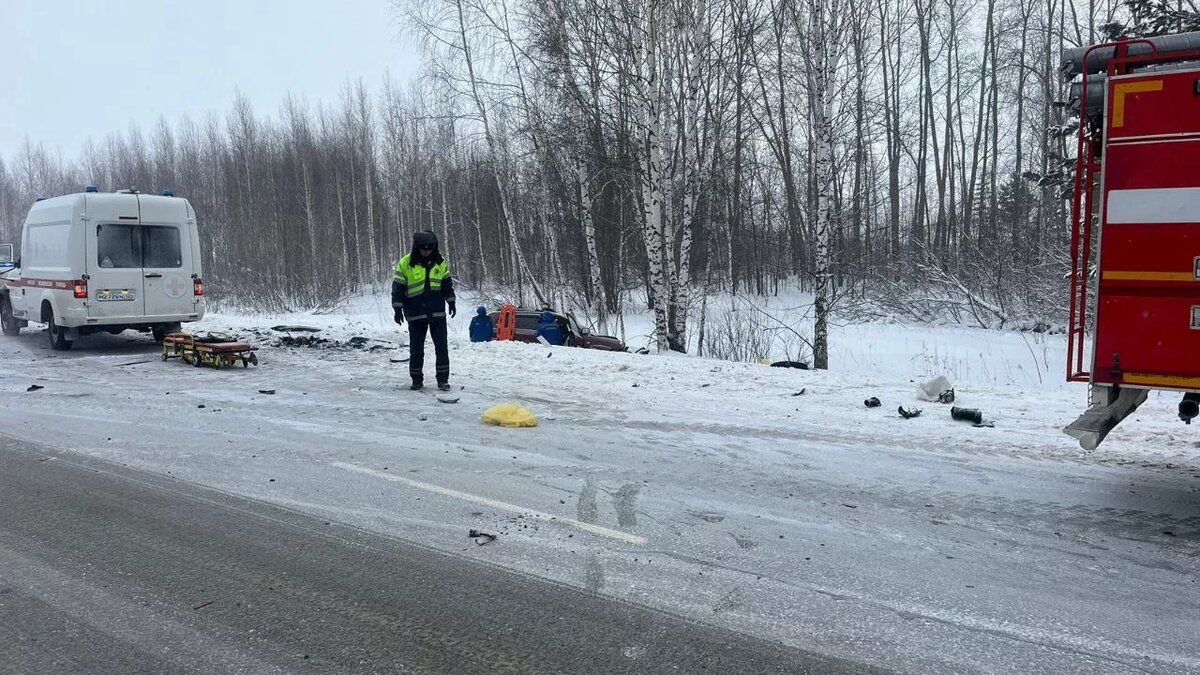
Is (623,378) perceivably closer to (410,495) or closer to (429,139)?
(410,495)

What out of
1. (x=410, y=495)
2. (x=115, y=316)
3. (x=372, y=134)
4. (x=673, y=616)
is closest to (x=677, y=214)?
(x=115, y=316)

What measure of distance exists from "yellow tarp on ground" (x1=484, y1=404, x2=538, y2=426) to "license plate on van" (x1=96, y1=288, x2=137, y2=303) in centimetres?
985

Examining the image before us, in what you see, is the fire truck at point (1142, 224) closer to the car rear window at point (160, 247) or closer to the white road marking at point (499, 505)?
the white road marking at point (499, 505)

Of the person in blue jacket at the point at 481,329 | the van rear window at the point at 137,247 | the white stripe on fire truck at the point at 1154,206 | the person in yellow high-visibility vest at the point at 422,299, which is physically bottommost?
the person in blue jacket at the point at 481,329

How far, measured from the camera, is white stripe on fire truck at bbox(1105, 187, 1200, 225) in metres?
4.76

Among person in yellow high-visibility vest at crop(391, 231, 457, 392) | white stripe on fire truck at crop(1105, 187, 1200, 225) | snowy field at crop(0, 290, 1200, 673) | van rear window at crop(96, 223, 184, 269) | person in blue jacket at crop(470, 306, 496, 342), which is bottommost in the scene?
snowy field at crop(0, 290, 1200, 673)

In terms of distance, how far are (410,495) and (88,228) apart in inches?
460

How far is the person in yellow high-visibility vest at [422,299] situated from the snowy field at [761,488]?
1.98ft

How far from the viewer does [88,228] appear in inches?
540

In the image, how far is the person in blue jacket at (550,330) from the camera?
17.3 m

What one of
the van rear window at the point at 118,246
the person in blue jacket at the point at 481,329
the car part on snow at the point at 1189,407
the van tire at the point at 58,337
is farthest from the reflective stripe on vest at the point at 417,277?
the van tire at the point at 58,337

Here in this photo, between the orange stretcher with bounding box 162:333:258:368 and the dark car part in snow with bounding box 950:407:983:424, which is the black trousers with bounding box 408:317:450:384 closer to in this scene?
the orange stretcher with bounding box 162:333:258:368

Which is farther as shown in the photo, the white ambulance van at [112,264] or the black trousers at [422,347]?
the white ambulance van at [112,264]

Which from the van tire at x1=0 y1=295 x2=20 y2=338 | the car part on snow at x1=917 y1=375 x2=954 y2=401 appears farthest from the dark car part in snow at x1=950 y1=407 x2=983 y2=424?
the van tire at x1=0 y1=295 x2=20 y2=338
